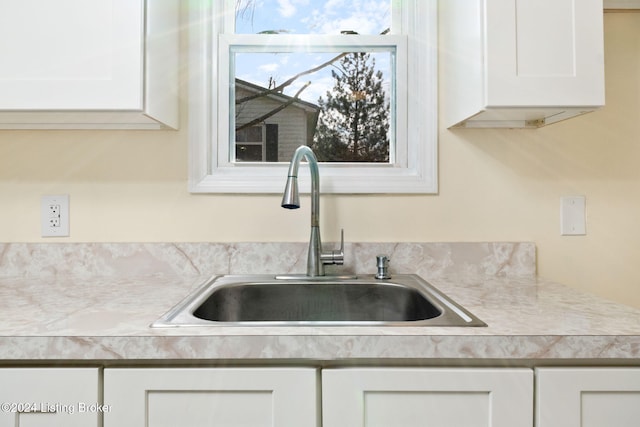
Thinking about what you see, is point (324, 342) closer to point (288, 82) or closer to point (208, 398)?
point (208, 398)

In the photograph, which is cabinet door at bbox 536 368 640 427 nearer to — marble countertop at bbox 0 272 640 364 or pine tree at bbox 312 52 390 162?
marble countertop at bbox 0 272 640 364

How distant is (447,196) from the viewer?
1405 mm

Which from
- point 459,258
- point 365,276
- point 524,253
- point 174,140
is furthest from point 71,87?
point 524,253

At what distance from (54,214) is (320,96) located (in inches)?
36.8

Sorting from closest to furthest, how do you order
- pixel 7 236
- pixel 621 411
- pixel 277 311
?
1. pixel 621 411
2. pixel 277 311
3. pixel 7 236

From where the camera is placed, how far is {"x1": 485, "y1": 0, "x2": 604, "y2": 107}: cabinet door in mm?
1077

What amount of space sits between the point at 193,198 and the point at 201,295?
1.34 feet

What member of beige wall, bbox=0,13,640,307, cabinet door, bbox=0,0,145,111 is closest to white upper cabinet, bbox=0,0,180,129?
cabinet door, bbox=0,0,145,111

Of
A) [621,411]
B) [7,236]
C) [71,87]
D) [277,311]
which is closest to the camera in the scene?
[621,411]

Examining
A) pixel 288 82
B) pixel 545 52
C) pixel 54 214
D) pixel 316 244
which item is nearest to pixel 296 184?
pixel 316 244

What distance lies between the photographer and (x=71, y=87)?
43.1 inches

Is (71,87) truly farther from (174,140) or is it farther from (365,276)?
(365,276)

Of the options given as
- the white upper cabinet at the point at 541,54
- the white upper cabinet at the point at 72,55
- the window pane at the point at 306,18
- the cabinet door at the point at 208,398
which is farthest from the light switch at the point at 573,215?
the white upper cabinet at the point at 72,55

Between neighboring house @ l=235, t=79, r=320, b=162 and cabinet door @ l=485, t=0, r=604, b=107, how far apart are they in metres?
0.59
